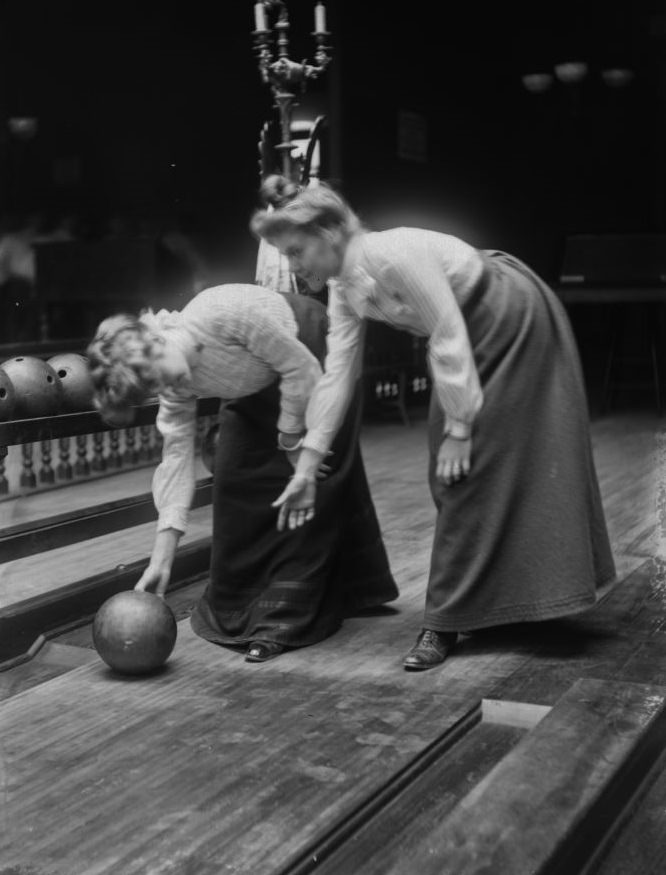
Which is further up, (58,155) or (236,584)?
(58,155)

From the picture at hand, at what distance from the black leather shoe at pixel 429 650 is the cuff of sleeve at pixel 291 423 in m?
0.63

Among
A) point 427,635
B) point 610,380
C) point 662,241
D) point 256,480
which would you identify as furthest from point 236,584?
point 662,241

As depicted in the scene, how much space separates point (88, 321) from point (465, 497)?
4.66 metres

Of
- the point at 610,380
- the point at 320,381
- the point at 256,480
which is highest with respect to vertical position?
the point at 320,381

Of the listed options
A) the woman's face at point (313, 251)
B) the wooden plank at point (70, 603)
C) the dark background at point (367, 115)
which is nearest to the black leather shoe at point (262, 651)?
the wooden plank at point (70, 603)

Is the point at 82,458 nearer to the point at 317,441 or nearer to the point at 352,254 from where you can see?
the point at 317,441

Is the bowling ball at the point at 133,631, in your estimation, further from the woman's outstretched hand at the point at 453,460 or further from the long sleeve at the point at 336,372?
the woman's outstretched hand at the point at 453,460

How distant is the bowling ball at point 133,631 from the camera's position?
307 centimetres

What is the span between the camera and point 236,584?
3463mm

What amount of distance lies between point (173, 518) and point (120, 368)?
0.53 meters

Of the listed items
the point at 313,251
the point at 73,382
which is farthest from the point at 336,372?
the point at 73,382

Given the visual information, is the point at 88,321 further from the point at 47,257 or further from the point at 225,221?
the point at 225,221

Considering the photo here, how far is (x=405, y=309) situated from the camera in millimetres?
2812

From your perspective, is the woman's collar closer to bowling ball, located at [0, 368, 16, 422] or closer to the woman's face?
the woman's face
